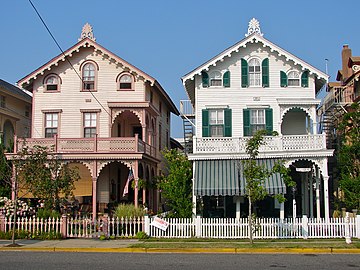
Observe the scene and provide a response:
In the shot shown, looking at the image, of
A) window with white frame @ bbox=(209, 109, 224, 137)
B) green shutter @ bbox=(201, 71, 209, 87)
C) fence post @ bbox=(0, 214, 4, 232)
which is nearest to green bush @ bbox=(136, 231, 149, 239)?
fence post @ bbox=(0, 214, 4, 232)

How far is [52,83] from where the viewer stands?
3055cm

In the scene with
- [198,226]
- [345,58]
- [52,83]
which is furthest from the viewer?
[345,58]

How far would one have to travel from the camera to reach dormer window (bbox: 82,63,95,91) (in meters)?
30.5

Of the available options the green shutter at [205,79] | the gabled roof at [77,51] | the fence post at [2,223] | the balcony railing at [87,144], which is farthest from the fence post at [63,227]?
the gabled roof at [77,51]

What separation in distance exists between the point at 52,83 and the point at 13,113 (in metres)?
5.77

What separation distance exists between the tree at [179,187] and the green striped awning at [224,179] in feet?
2.56

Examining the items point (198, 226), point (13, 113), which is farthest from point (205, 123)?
point (13, 113)

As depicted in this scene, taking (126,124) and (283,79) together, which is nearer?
(283,79)

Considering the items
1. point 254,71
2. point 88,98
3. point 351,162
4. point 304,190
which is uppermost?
point 254,71

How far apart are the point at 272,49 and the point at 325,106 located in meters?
9.11

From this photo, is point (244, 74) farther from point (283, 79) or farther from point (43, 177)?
point (43, 177)

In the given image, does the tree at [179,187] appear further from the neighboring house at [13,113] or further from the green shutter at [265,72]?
the neighboring house at [13,113]

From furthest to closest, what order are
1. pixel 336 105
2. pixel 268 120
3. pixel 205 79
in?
pixel 336 105 → pixel 205 79 → pixel 268 120

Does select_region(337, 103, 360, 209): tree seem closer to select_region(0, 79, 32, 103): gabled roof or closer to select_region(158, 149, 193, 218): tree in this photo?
select_region(158, 149, 193, 218): tree
